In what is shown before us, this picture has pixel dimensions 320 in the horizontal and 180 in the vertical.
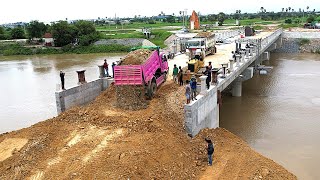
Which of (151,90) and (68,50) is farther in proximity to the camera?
(68,50)

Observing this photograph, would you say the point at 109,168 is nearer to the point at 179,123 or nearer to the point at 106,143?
the point at 106,143

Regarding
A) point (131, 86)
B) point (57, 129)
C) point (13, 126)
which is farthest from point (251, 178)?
point (13, 126)

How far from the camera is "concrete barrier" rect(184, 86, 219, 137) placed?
1352 centimetres

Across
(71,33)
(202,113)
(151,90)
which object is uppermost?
(71,33)

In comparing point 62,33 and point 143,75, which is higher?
point 62,33

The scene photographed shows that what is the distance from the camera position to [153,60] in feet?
56.2

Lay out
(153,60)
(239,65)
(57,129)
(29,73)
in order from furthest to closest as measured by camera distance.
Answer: (29,73) < (239,65) < (153,60) < (57,129)

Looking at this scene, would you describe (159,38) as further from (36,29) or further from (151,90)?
(151,90)

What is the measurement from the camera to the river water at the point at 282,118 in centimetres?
1588

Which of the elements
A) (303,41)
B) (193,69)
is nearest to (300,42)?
(303,41)

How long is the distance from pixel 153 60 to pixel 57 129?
5.77 metres

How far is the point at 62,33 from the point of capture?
219 feet

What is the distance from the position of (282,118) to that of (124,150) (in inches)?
506

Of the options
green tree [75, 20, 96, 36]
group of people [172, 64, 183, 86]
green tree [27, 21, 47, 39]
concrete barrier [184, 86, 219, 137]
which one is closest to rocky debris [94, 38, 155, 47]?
green tree [75, 20, 96, 36]
